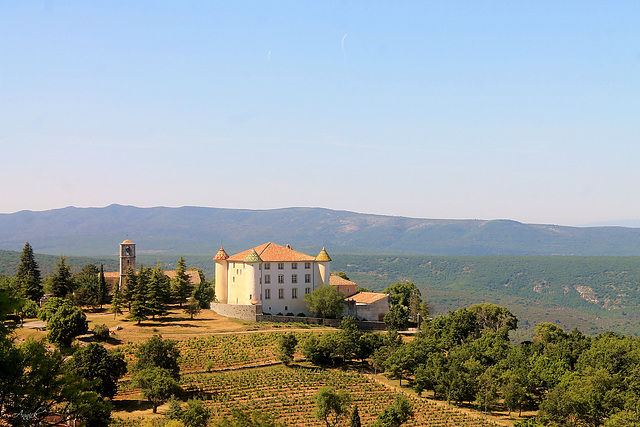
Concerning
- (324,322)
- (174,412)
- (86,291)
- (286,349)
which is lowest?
(174,412)

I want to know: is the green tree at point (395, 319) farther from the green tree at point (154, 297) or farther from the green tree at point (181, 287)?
the green tree at point (181, 287)

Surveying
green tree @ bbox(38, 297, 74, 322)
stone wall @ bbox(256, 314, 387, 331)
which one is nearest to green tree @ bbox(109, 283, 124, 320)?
green tree @ bbox(38, 297, 74, 322)

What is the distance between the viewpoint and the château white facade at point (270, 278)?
78688mm

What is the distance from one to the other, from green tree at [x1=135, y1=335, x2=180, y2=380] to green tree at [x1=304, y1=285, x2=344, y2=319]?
1042 inches

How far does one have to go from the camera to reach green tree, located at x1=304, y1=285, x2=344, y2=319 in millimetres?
77062

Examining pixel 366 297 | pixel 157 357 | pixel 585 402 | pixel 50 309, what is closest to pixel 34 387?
pixel 157 357

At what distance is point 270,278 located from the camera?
79438 mm

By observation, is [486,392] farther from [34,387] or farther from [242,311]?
[34,387]

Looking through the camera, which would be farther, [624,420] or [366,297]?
[366,297]

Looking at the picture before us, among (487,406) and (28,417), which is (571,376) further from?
(28,417)

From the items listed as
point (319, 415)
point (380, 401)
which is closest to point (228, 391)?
point (319, 415)

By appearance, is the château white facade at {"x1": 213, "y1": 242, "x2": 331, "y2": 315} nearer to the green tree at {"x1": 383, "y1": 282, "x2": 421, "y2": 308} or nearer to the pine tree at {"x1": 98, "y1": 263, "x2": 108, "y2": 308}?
the green tree at {"x1": 383, "y1": 282, "x2": 421, "y2": 308}

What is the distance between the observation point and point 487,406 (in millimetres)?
58438

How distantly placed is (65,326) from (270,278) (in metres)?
28.7
